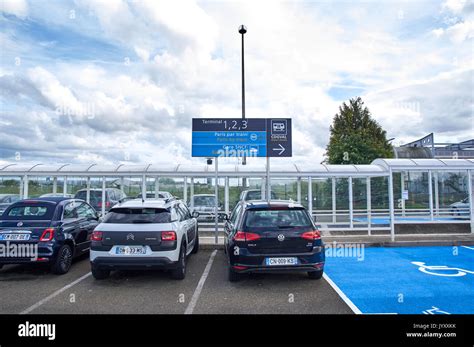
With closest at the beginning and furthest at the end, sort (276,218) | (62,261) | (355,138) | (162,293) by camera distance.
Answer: (162,293), (276,218), (62,261), (355,138)

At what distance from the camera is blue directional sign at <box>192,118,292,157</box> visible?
1012 cm

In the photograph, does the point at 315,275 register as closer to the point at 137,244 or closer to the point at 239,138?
the point at 137,244

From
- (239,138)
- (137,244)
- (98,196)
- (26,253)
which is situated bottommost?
(26,253)

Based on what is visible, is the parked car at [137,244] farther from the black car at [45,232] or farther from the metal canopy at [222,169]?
the metal canopy at [222,169]

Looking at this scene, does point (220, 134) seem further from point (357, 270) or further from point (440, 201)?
point (440, 201)

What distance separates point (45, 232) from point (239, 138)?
19.7ft

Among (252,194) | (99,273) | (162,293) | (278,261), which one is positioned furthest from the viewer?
(252,194)

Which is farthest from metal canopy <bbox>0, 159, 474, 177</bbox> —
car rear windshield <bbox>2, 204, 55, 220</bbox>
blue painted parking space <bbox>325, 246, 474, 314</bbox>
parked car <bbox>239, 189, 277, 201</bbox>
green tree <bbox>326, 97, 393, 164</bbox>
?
green tree <bbox>326, 97, 393, 164</bbox>

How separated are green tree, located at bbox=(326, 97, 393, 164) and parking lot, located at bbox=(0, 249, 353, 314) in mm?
20277

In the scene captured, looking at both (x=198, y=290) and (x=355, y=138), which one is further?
(x=355, y=138)

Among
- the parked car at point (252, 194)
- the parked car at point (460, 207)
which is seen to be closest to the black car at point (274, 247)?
the parked car at point (252, 194)

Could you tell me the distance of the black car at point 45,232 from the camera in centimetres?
634

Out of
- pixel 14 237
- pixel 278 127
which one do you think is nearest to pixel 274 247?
pixel 14 237

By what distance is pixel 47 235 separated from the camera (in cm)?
647
